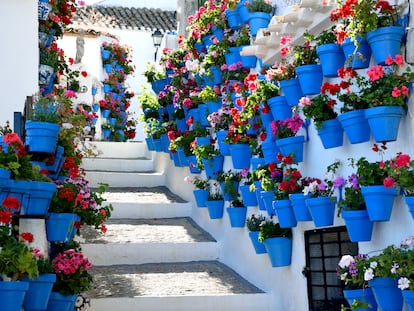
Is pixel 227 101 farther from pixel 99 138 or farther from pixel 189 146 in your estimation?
pixel 99 138

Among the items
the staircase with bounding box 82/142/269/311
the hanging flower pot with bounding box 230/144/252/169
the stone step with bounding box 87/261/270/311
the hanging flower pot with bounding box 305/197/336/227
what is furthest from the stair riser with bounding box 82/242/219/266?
the hanging flower pot with bounding box 305/197/336/227

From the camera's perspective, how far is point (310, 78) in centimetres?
668

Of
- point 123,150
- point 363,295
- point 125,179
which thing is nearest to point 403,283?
point 363,295

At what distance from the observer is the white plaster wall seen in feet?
27.7

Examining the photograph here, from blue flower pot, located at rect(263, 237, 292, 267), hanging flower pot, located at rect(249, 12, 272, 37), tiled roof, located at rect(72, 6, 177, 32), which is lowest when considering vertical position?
blue flower pot, located at rect(263, 237, 292, 267)

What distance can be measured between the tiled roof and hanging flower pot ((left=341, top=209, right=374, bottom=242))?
15361 mm

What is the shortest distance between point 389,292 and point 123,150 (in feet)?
33.6

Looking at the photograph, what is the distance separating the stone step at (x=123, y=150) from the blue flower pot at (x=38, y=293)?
8.41 metres

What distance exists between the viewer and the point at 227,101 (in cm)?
937

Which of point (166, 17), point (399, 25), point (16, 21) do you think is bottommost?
point (399, 25)

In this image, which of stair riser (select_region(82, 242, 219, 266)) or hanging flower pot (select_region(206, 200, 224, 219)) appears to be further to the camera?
hanging flower pot (select_region(206, 200, 224, 219))

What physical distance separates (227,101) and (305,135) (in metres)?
2.16

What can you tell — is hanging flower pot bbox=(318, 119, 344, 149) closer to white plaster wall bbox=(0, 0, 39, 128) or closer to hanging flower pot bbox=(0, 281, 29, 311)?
hanging flower pot bbox=(0, 281, 29, 311)

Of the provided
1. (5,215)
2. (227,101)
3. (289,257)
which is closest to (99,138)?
(227,101)
